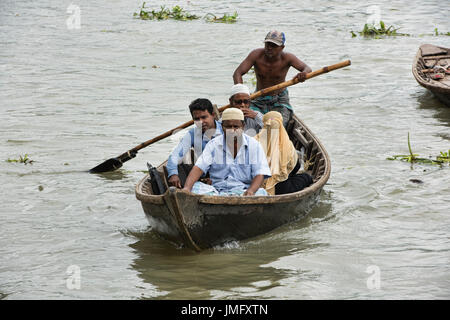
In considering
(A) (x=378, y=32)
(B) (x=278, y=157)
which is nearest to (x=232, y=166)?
(B) (x=278, y=157)

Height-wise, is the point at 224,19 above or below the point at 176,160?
above

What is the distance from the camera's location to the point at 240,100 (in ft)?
19.8

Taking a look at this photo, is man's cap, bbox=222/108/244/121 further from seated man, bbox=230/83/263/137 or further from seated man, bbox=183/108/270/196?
seated man, bbox=230/83/263/137

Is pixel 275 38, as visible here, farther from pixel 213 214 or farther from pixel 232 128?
pixel 213 214

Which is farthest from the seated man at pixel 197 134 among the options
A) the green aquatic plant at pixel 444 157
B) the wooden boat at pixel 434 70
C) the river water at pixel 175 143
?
the wooden boat at pixel 434 70

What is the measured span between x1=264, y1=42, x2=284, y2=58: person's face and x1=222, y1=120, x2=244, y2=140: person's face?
6.71ft

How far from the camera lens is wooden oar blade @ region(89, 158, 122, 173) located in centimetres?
804

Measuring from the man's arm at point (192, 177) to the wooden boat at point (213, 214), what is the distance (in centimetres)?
31

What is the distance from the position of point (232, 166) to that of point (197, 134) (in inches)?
19.3

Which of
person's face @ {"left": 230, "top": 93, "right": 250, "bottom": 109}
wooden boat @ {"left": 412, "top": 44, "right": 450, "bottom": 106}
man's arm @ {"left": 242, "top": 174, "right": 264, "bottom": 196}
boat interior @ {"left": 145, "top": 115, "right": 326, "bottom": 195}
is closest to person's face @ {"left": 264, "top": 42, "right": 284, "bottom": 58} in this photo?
boat interior @ {"left": 145, "top": 115, "right": 326, "bottom": 195}

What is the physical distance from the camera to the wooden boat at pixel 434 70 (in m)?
10.1

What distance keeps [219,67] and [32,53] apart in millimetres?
4445

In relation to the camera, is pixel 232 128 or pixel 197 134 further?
pixel 197 134
